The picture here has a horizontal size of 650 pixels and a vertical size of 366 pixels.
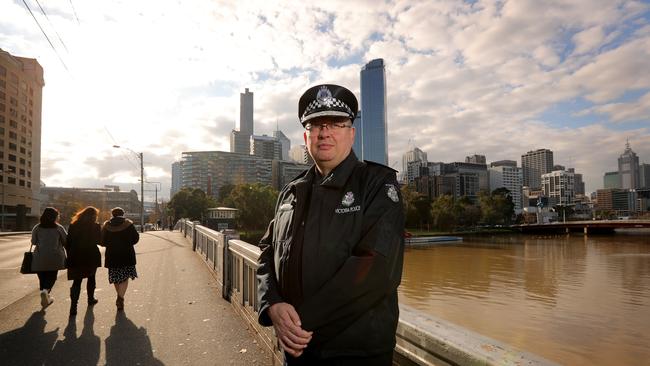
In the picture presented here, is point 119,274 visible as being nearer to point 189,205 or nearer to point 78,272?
point 78,272

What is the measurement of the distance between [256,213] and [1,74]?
56.6 m

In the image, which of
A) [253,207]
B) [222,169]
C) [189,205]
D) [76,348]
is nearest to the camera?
[76,348]

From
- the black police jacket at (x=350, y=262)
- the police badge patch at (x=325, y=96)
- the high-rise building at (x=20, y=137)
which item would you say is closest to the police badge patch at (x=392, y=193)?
the black police jacket at (x=350, y=262)

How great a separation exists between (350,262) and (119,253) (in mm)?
6909

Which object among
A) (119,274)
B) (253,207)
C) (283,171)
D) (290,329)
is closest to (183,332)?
(119,274)

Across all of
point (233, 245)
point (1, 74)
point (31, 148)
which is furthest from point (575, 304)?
point (31, 148)

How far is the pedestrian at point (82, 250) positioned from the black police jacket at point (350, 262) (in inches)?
252

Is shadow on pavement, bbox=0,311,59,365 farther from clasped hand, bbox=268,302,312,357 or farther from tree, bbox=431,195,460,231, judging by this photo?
tree, bbox=431,195,460,231

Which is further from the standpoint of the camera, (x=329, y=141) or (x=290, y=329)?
(x=329, y=141)

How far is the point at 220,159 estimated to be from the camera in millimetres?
180750

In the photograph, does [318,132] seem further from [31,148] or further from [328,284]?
[31,148]

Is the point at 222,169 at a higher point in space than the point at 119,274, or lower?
higher

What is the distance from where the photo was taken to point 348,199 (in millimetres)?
1897

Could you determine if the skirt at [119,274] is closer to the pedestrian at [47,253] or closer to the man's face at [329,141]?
the pedestrian at [47,253]
